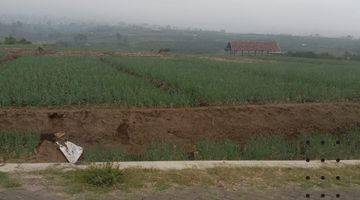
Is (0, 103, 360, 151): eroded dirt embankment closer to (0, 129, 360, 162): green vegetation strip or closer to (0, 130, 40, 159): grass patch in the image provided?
(0, 129, 360, 162): green vegetation strip

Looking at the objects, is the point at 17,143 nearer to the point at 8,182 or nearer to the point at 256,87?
the point at 8,182

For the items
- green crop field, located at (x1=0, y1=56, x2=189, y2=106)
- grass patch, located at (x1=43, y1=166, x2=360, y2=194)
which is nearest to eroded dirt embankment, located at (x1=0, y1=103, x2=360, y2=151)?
green crop field, located at (x1=0, y1=56, x2=189, y2=106)

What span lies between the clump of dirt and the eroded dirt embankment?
1124 mm

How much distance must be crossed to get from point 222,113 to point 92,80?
17.6 ft

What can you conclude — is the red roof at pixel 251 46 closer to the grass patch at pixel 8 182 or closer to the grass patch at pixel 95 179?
the grass patch at pixel 95 179

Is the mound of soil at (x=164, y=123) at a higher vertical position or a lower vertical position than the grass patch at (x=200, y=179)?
lower

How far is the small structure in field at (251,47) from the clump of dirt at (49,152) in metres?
45.4

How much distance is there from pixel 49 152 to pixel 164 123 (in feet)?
10.5

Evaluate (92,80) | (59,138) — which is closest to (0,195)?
(59,138)

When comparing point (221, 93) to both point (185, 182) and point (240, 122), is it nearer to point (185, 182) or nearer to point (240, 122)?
point (240, 122)

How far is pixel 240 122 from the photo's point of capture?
13.1 metres

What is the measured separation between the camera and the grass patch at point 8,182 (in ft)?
21.5

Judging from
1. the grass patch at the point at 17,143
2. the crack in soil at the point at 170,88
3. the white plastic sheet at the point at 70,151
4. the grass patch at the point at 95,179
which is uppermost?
the grass patch at the point at 95,179

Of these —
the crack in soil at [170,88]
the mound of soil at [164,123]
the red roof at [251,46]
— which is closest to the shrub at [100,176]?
the mound of soil at [164,123]
